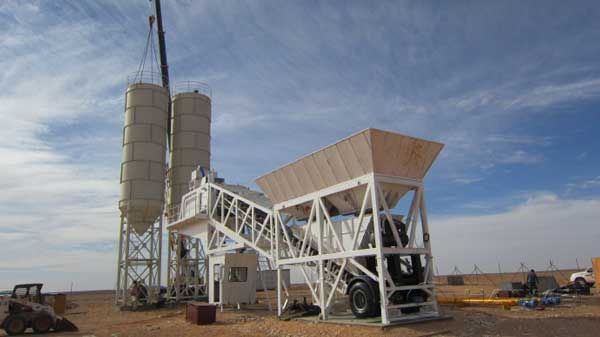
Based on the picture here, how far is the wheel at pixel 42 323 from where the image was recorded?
18781mm

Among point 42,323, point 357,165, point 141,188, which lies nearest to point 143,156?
point 141,188

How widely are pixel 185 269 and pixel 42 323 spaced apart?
61.8ft

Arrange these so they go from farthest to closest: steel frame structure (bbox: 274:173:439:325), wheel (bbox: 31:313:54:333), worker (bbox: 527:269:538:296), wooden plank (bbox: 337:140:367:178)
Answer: worker (bbox: 527:269:538:296), wheel (bbox: 31:313:54:333), wooden plank (bbox: 337:140:367:178), steel frame structure (bbox: 274:173:439:325)

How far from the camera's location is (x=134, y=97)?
36.3 meters

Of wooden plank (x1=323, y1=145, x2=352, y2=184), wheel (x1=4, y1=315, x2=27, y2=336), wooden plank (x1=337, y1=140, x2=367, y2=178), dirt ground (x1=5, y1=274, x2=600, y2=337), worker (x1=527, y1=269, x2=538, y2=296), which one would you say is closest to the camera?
dirt ground (x1=5, y1=274, x2=600, y2=337)

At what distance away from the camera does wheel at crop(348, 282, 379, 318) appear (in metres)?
15.1

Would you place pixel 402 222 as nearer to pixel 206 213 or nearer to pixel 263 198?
pixel 263 198

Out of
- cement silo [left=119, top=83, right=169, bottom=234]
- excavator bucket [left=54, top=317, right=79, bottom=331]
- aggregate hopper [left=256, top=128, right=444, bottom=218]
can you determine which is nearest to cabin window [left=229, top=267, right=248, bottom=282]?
aggregate hopper [left=256, top=128, right=444, bottom=218]

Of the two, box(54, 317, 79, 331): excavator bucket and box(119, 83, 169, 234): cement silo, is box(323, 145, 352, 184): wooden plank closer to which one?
box(54, 317, 79, 331): excavator bucket

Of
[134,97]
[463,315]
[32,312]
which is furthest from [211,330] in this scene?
[134,97]

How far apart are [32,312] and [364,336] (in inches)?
576

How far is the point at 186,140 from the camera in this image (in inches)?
1524

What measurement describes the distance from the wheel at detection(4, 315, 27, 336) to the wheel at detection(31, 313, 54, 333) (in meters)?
0.36

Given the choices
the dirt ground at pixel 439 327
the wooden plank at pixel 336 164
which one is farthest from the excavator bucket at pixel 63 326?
the wooden plank at pixel 336 164
